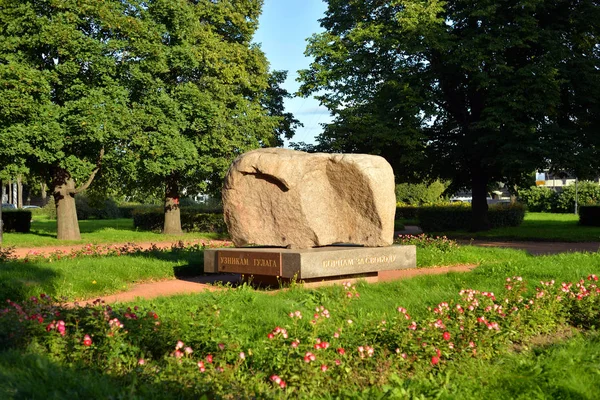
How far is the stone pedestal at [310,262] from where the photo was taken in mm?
10172

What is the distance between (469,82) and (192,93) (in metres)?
10.5

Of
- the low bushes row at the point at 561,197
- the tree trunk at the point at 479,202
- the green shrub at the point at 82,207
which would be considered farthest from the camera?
the low bushes row at the point at 561,197

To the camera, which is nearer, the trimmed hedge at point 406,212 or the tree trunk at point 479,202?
the tree trunk at point 479,202

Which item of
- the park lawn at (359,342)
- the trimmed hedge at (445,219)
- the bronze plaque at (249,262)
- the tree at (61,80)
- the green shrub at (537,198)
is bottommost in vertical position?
the park lawn at (359,342)

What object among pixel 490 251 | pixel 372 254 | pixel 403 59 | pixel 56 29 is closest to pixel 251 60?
pixel 403 59

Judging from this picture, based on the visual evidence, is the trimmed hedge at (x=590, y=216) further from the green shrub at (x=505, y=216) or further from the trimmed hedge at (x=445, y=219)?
the trimmed hedge at (x=445, y=219)

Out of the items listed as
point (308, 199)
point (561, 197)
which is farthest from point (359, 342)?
point (561, 197)

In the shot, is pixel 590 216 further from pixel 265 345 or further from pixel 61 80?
pixel 265 345

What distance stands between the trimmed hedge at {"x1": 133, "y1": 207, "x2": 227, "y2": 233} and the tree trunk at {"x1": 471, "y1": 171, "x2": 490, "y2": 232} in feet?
35.1

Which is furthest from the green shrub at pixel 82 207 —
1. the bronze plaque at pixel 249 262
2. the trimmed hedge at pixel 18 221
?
the bronze plaque at pixel 249 262

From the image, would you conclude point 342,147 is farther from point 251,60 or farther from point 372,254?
point 372,254

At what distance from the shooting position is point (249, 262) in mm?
10797

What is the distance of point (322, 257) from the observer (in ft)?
33.8

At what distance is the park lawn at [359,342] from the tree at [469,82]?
12.0 m
